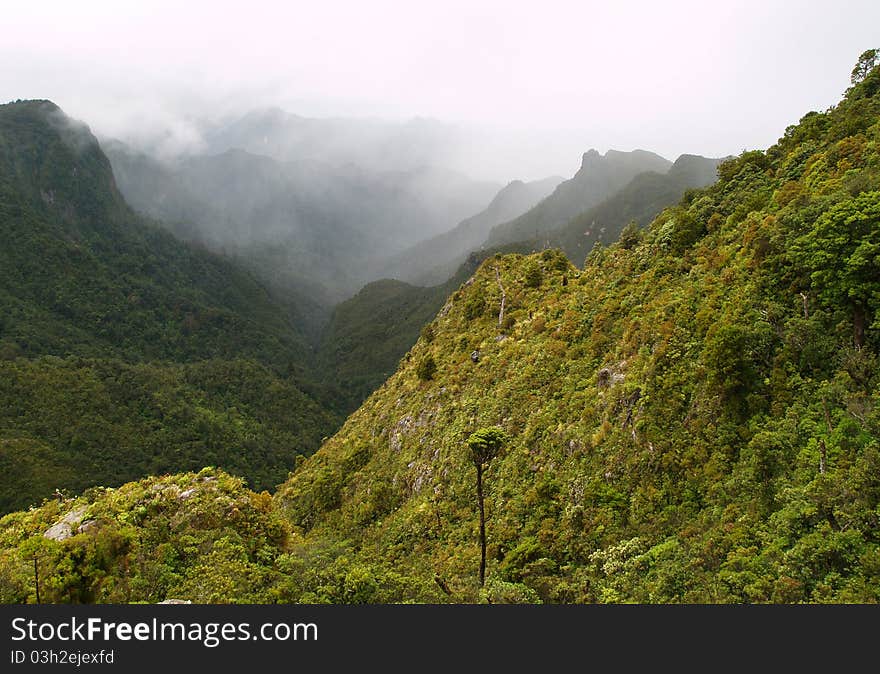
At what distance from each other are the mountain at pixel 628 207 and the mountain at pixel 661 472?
448 feet

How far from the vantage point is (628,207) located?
549 ft

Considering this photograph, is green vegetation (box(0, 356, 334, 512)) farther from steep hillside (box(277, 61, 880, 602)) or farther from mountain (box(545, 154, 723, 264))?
mountain (box(545, 154, 723, 264))

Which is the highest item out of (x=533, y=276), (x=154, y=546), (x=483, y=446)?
(x=533, y=276)

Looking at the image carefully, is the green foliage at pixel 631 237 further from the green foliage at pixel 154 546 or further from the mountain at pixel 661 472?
the green foliage at pixel 154 546

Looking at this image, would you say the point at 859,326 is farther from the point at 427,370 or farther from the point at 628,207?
the point at 628,207

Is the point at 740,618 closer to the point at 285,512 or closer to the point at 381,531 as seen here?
the point at 381,531

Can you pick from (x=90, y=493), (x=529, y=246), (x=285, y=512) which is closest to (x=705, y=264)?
(x=90, y=493)

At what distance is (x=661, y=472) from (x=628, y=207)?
174 m

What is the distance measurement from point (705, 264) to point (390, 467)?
2034cm

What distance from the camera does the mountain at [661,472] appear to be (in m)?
10.2

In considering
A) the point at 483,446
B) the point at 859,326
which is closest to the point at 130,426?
the point at 483,446

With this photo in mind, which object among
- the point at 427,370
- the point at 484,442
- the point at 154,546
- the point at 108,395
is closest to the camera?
the point at 154,546

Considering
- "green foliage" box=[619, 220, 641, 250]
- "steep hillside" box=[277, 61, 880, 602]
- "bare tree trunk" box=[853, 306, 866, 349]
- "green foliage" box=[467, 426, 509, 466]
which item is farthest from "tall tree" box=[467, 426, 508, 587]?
"green foliage" box=[619, 220, 641, 250]

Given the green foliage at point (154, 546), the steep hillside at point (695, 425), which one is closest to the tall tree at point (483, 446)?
the steep hillside at point (695, 425)
